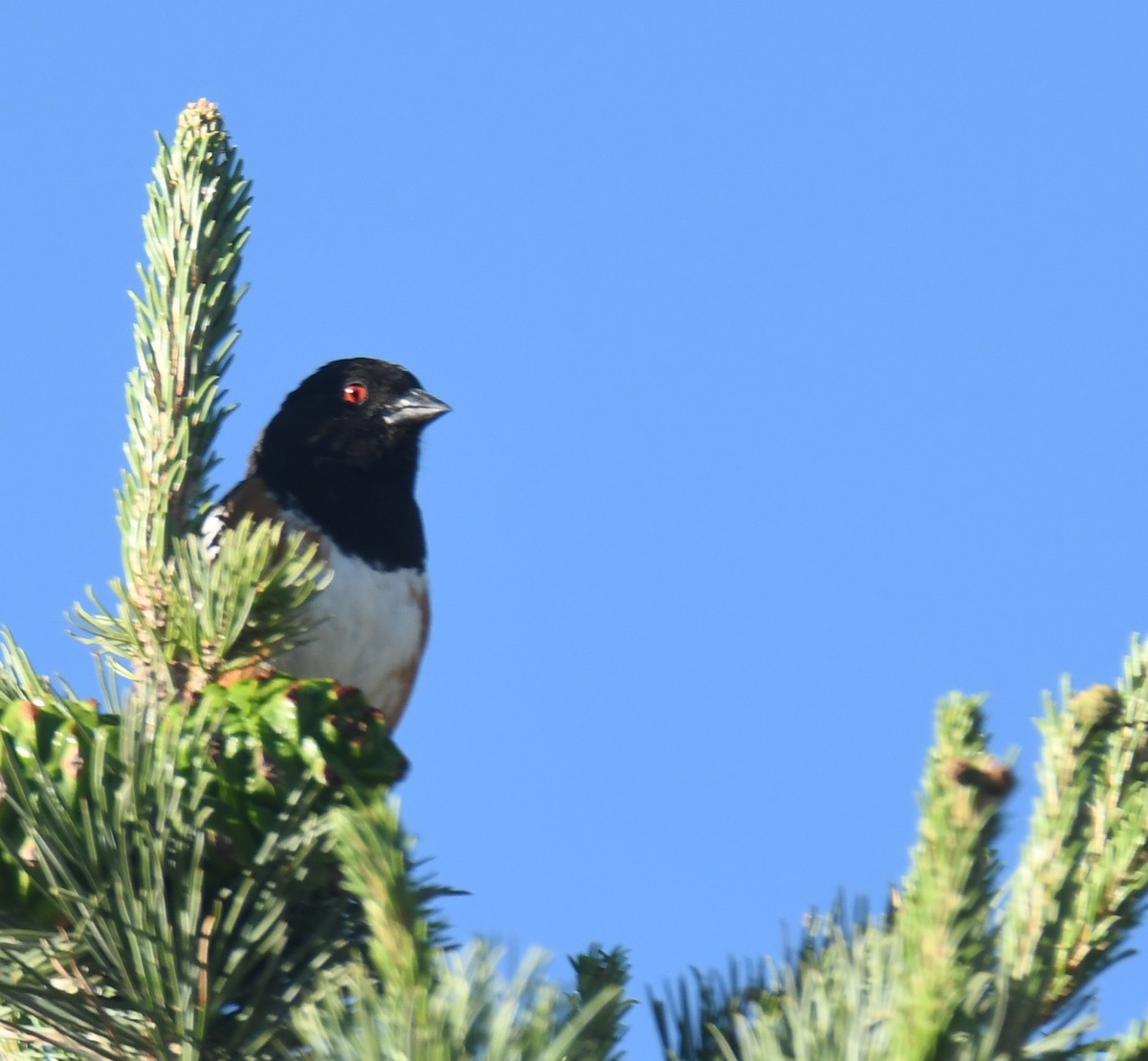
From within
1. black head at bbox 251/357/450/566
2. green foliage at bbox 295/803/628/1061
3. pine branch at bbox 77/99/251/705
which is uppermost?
black head at bbox 251/357/450/566

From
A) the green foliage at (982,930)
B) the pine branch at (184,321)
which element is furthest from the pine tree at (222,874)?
the pine branch at (184,321)

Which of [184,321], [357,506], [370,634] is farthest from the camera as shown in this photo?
[357,506]

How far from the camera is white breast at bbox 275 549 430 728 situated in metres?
2.91

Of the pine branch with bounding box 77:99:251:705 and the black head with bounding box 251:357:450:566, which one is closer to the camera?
the pine branch with bounding box 77:99:251:705

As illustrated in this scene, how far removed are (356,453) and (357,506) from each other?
0.17 meters

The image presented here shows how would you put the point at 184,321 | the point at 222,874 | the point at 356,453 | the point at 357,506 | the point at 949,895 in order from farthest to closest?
the point at 356,453 → the point at 357,506 → the point at 184,321 → the point at 222,874 → the point at 949,895

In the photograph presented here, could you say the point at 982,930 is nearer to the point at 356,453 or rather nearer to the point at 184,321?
the point at 184,321

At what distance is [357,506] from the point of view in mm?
3232

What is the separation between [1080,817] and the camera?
86 centimetres

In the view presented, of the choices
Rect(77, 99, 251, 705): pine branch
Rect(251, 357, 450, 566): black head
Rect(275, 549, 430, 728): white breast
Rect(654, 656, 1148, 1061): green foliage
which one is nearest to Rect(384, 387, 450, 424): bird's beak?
Rect(251, 357, 450, 566): black head

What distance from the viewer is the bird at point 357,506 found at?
117 inches

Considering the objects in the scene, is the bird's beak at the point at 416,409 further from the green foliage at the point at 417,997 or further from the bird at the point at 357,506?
the green foliage at the point at 417,997

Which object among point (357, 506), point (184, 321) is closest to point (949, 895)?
point (184, 321)

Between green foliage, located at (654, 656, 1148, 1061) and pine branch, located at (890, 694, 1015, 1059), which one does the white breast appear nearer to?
green foliage, located at (654, 656, 1148, 1061)
